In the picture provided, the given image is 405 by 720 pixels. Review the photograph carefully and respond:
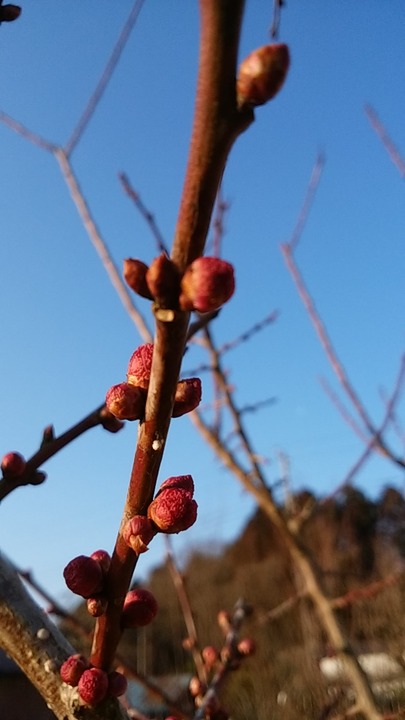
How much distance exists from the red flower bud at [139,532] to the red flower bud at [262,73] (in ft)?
0.77

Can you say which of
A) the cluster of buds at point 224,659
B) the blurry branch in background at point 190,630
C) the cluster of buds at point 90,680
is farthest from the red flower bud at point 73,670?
the blurry branch in background at point 190,630

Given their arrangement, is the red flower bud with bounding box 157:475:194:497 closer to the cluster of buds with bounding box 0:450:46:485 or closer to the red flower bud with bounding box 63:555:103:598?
the red flower bud with bounding box 63:555:103:598

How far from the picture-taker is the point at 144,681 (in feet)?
3.97

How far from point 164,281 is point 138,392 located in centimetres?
10

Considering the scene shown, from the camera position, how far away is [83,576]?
42 cm

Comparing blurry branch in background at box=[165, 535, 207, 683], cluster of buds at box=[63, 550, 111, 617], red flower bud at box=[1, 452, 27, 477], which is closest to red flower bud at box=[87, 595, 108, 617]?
cluster of buds at box=[63, 550, 111, 617]

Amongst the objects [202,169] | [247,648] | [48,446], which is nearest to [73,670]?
[48,446]

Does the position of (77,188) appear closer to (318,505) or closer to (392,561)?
(318,505)

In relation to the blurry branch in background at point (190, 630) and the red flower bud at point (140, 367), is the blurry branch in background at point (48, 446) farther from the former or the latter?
the blurry branch in background at point (190, 630)

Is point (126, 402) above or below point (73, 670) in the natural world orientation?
above

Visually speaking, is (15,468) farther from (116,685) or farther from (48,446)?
(116,685)

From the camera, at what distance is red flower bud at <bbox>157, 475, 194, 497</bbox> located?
396 millimetres

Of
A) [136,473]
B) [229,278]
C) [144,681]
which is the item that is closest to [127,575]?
[136,473]

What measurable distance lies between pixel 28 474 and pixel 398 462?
37.1 inches
